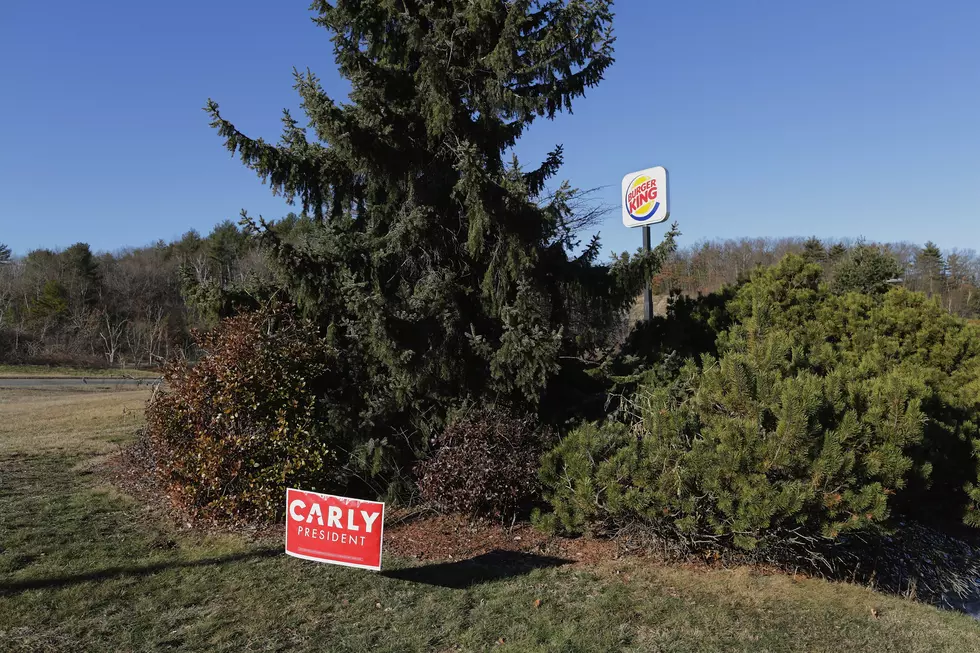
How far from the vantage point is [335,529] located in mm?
5406

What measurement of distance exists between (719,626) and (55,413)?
1743cm

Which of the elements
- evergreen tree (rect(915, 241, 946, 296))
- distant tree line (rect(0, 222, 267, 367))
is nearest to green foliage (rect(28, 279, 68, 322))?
distant tree line (rect(0, 222, 267, 367))

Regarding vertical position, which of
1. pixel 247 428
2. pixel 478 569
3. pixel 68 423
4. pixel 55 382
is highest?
pixel 247 428

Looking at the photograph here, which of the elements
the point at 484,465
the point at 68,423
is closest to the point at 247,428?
the point at 484,465

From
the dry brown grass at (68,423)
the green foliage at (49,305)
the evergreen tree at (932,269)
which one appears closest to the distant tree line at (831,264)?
the evergreen tree at (932,269)

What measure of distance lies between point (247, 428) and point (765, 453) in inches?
203

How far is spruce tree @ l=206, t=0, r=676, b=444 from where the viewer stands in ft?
23.1

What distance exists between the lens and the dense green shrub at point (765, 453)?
17.9 ft

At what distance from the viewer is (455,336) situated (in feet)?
23.8

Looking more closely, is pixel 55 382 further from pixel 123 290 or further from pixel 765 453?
pixel 765 453

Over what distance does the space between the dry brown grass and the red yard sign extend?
8.12m

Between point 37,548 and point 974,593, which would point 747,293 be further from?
point 37,548

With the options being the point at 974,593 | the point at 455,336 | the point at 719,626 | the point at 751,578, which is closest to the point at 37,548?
the point at 455,336

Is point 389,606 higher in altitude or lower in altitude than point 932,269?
lower
